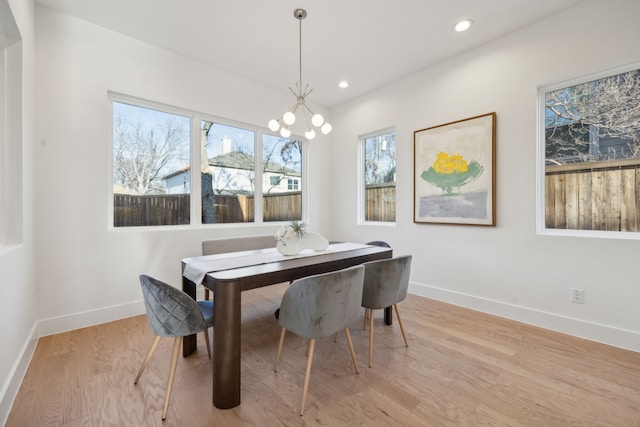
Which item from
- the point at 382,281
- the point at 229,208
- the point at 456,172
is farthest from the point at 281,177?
the point at 382,281

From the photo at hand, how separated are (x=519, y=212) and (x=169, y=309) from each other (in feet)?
10.9

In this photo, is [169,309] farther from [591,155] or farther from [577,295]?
[591,155]

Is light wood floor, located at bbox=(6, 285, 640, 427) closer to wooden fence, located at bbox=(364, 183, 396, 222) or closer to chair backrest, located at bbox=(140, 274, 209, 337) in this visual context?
chair backrest, located at bbox=(140, 274, 209, 337)

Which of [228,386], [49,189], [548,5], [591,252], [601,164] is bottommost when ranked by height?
[228,386]

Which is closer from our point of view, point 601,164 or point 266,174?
point 601,164

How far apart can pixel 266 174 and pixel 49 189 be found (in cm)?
248

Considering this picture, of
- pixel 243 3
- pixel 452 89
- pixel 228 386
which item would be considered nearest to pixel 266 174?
pixel 243 3

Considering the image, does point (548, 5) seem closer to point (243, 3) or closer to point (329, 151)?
point (243, 3)

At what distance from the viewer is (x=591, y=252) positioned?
2.42 metres

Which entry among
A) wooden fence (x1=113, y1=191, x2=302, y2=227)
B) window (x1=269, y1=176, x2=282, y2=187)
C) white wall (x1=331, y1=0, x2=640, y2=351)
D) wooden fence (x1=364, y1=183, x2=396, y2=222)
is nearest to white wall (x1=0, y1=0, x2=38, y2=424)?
wooden fence (x1=113, y1=191, x2=302, y2=227)

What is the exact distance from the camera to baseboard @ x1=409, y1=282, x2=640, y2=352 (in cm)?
228

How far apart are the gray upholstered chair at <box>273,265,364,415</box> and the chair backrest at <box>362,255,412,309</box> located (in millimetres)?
347

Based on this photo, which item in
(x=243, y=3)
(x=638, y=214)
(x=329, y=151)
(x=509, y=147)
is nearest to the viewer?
(x=638, y=214)

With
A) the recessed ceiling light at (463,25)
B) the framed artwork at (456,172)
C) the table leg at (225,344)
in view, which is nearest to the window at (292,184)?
the framed artwork at (456,172)
